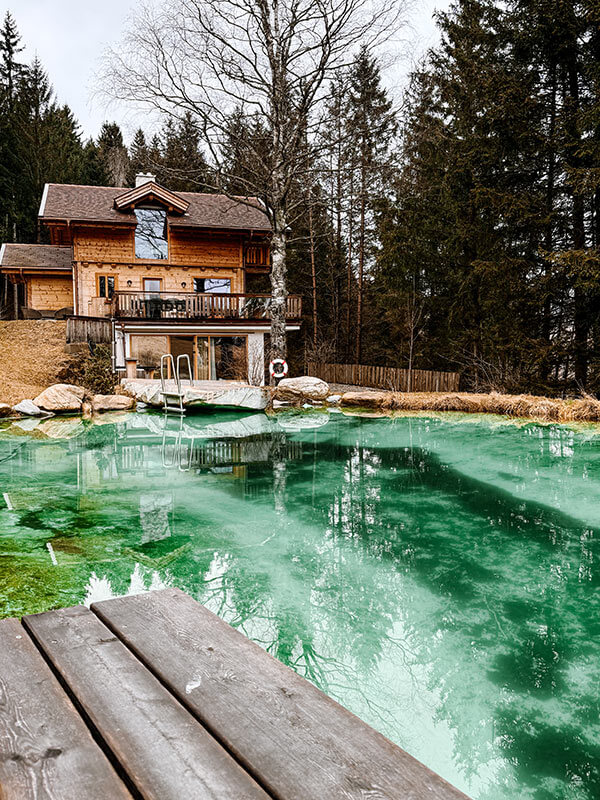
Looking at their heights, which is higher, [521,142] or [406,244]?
[521,142]

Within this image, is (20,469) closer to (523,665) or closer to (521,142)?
(523,665)

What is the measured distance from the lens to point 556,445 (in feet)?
30.6

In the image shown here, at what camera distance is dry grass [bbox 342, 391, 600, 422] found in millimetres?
11367

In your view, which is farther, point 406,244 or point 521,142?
point 406,244


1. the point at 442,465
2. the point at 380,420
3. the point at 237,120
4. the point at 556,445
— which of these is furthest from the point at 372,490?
the point at 237,120

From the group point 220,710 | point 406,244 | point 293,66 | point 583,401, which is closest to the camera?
point 220,710

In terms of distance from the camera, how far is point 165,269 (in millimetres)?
20641

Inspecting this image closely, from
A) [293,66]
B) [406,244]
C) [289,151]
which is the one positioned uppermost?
[293,66]

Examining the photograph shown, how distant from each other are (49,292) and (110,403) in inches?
490

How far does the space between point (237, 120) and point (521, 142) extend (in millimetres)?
7178

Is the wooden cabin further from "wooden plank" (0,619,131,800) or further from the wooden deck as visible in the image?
"wooden plank" (0,619,131,800)

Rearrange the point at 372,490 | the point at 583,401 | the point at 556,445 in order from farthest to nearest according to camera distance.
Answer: the point at 583,401, the point at 556,445, the point at 372,490

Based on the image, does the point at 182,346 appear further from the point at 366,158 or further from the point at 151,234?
the point at 366,158

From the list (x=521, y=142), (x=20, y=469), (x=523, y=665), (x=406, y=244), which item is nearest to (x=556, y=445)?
(x=523, y=665)
